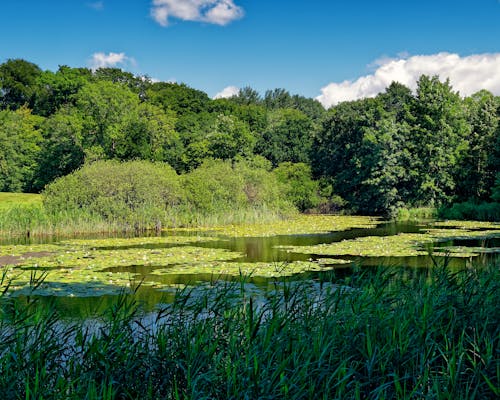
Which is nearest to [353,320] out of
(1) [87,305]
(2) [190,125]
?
(1) [87,305]

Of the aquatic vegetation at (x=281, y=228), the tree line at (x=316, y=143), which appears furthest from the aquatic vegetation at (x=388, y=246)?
the tree line at (x=316, y=143)

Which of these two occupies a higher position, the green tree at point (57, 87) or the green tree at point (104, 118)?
→ the green tree at point (57, 87)

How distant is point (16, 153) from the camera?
137ft

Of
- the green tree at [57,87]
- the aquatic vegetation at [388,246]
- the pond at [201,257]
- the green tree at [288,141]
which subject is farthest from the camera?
the green tree at [57,87]

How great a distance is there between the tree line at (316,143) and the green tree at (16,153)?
8cm

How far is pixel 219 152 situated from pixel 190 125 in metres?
8.71

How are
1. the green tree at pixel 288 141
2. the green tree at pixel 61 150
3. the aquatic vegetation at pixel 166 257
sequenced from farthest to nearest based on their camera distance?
the green tree at pixel 288 141
the green tree at pixel 61 150
the aquatic vegetation at pixel 166 257

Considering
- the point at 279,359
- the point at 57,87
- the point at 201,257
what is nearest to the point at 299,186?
the point at 201,257

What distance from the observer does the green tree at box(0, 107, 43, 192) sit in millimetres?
41031

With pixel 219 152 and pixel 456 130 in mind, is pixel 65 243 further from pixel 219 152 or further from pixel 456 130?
pixel 456 130

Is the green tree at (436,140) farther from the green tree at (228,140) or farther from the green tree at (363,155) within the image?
the green tree at (228,140)

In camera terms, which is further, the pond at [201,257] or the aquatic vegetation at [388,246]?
the aquatic vegetation at [388,246]

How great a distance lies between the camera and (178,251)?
16.9 m

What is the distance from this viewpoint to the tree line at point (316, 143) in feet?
115
